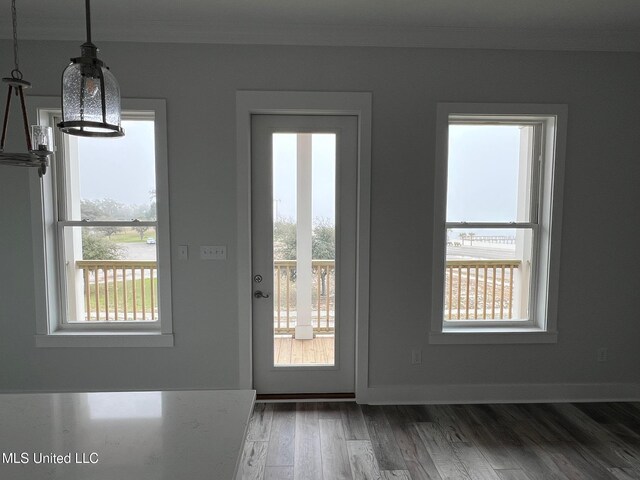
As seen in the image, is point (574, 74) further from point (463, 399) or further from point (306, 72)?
point (463, 399)

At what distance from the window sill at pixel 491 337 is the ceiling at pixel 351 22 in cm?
213

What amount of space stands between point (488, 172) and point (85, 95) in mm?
2681

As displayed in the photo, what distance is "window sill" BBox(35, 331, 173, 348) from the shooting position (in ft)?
8.92

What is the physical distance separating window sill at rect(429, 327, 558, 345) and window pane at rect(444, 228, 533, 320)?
147 mm

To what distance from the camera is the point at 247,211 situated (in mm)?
2707

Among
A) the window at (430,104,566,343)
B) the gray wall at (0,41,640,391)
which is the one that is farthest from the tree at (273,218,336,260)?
the window at (430,104,566,343)

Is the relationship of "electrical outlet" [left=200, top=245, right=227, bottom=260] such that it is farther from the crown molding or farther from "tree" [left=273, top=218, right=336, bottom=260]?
the crown molding

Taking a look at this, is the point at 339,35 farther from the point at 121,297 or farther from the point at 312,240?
the point at 121,297

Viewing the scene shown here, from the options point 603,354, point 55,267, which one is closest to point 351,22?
point 55,267

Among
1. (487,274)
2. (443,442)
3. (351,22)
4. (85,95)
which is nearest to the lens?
(85,95)

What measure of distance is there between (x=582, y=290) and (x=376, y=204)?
5.73 ft

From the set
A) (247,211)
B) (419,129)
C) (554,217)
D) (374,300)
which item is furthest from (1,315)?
(554,217)

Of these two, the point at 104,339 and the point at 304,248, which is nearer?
the point at 104,339

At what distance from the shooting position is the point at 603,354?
2.91 metres
